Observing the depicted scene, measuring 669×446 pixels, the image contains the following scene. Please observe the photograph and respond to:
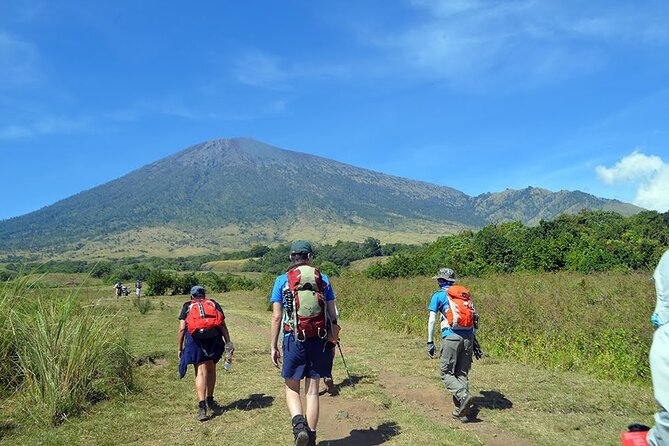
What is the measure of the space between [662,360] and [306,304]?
272cm

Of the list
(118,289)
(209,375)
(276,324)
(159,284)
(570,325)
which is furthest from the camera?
(159,284)

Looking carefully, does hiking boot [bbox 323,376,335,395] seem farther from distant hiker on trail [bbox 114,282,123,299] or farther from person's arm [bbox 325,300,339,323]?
distant hiker on trail [bbox 114,282,123,299]

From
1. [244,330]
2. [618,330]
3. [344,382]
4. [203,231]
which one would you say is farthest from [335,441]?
[203,231]

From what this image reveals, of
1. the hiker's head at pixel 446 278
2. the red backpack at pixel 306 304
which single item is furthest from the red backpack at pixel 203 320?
the hiker's head at pixel 446 278

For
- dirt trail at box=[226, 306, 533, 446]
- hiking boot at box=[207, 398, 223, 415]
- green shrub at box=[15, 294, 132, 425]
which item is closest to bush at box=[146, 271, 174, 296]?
dirt trail at box=[226, 306, 533, 446]

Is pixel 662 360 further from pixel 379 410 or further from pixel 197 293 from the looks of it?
pixel 197 293

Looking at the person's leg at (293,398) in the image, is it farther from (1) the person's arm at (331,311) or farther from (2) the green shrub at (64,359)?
(2) the green shrub at (64,359)

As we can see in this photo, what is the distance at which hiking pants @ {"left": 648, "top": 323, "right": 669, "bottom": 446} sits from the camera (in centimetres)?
202

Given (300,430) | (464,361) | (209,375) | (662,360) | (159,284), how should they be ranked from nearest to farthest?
(662,360)
(300,430)
(464,361)
(209,375)
(159,284)

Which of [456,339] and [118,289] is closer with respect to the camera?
[456,339]

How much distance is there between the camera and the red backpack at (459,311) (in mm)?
5508

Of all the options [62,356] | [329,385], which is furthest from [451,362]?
[62,356]

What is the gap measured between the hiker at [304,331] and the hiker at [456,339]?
5.57 feet

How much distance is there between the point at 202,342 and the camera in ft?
19.3
